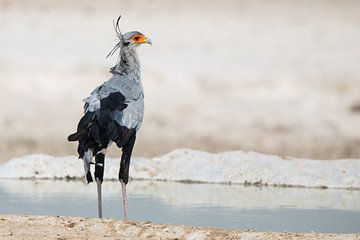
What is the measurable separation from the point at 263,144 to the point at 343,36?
17.2 ft

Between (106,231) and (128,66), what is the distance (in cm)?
207

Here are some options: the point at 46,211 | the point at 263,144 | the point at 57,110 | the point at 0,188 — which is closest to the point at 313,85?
the point at 263,144

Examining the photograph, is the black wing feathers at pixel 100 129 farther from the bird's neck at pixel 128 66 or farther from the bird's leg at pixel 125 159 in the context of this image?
the bird's neck at pixel 128 66

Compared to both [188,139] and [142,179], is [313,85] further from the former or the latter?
[142,179]

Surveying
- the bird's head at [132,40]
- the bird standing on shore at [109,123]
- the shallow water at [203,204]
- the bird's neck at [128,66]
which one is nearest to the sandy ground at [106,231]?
the bird standing on shore at [109,123]

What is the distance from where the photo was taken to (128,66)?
1081 cm

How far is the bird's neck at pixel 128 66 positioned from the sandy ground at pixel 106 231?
1.81 meters

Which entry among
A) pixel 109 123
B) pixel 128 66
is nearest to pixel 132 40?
pixel 128 66

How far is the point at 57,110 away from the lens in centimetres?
1703

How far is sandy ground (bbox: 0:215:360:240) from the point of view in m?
8.93

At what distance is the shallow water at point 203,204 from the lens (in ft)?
34.7

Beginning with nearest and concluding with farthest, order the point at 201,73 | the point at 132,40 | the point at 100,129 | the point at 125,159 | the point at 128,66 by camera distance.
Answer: the point at 100,129
the point at 125,159
the point at 128,66
the point at 132,40
the point at 201,73

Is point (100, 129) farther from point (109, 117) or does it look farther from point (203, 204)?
point (203, 204)

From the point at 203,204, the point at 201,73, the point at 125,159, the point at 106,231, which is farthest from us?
the point at 201,73
